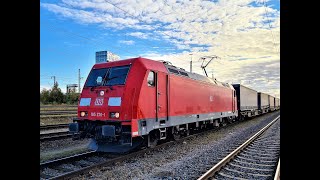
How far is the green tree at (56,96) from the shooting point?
65.0m

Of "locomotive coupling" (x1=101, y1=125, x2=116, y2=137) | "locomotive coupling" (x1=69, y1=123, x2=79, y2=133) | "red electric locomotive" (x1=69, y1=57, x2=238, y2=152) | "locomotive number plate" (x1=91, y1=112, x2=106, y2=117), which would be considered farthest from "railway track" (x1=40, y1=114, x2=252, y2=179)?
"locomotive number plate" (x1=91, y1=112, x2=106, y2=117)

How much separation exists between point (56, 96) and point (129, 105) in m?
61.0

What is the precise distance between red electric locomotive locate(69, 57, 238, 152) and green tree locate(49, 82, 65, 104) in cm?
5805

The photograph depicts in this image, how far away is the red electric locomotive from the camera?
8.91 metres

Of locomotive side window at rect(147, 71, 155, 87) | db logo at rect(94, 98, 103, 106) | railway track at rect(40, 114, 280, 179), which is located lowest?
railway track at rect(40, 114, 280, 179)

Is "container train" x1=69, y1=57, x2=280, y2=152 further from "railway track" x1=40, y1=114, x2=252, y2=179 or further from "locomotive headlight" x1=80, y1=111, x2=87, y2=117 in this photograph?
"railway track" x1=40, y1=114, x2=252, y2=179

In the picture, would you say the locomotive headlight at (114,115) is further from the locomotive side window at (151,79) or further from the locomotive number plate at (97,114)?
the locomotive side window at (151,79)

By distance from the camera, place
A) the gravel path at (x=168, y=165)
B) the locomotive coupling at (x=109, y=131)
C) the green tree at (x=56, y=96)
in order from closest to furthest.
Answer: the gravel path at (x=168, y=165) < the locomotive coupling at (x=109, y=131) < the green tree at (x=56, y=96)

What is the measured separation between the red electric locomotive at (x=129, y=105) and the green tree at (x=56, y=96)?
190ft

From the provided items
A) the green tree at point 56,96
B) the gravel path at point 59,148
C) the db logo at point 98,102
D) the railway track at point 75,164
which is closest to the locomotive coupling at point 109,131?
the railway track at point 75,164

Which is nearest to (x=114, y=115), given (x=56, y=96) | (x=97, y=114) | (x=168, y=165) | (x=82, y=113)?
(x=97, y=114)
